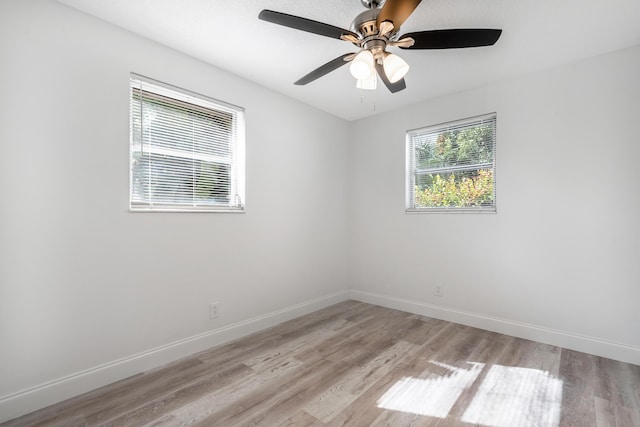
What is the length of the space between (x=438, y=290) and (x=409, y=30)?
8.35 ft

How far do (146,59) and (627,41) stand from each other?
3.60m

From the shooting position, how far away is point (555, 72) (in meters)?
2.60

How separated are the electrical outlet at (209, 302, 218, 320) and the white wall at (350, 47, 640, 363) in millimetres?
2113

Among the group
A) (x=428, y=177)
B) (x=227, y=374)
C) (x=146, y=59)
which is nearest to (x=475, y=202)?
(x=428, y=177)

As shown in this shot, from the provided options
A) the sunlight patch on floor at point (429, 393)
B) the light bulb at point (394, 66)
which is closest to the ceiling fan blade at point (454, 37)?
the light bulb at point (394, 66)

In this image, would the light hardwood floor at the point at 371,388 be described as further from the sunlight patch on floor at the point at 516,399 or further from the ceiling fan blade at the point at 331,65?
the ceiling fan blade at the point at 331,65

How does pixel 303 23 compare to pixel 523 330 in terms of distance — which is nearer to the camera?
pixel 303 23

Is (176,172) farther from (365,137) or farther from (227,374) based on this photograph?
(365,137)

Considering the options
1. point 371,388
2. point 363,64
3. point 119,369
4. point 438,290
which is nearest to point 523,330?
point 438,290

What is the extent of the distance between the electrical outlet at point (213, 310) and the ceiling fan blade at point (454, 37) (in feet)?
7.89

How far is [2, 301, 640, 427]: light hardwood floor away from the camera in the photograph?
1.67m

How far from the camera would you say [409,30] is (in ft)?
6.82

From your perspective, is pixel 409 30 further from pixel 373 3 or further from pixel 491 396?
pixel 491 396

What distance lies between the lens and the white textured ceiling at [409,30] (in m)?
1.85
